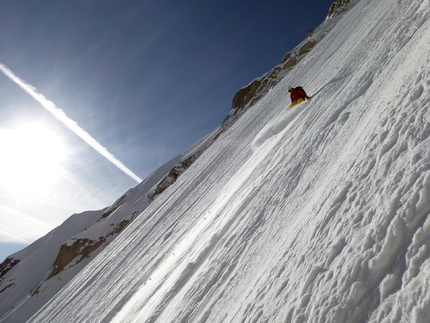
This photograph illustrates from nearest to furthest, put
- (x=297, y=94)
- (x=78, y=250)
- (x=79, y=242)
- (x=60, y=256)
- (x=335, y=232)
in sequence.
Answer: (x=335, y=232) < (x=297, y=94) < (x=78, y=250) < (x=60, y=256) < (x=79, y=242)

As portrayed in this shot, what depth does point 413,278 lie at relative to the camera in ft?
4.03

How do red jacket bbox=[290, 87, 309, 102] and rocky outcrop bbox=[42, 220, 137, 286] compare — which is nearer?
red jacket bbox=[290, 87, 309, 102]

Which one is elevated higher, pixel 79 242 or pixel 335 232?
pixel 79 242

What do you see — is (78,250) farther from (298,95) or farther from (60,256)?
(298,95)

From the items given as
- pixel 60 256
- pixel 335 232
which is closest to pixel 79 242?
pixel 60 256

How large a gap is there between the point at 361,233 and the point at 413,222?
28 centimetres

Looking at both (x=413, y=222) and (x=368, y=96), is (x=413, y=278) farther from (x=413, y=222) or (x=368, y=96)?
(x=368, y=96)

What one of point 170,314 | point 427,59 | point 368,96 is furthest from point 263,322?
point 368,96

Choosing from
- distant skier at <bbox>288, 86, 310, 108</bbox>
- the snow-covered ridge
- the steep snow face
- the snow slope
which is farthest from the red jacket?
the snow slope

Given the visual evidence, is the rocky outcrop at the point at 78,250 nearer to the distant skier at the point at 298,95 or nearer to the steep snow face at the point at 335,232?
the distant skier at the point at 298,95

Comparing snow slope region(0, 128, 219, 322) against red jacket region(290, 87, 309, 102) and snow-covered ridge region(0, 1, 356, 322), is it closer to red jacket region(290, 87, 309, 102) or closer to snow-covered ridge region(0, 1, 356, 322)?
snow-covered ridge region(0, 1, 356, 322)

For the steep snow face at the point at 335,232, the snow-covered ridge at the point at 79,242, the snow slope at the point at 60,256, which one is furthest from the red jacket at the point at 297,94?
the snow slope at the point at 60,256

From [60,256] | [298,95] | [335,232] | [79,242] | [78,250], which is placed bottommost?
[335,232]

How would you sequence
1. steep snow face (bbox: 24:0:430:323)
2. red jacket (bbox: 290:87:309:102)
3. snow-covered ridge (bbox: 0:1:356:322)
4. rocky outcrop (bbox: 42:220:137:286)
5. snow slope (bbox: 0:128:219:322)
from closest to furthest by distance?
1. steep snow face (bbox: 24:0:430:323)
2. red jacket (bbox: 290:87:309:102)
3. snow-covered ridge (bbox: 0:1:356:322)
4. snow slope (bbox: 0:128:219:322)
5. rocky outcrop (bbox: 42:220:137:286)
